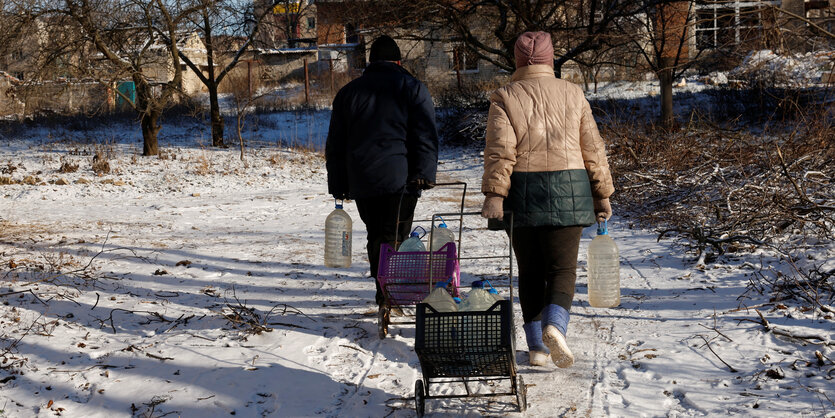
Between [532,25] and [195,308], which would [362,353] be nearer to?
[195,308]

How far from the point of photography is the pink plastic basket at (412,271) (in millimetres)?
4746

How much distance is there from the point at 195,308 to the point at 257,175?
1080 centimetres

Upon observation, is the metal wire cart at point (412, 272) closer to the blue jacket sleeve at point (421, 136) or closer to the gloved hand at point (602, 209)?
the blue jacket sleeve at point (421, 136)

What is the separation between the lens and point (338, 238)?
5992 millimetres

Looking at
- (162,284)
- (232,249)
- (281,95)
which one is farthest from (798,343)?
(281,95)

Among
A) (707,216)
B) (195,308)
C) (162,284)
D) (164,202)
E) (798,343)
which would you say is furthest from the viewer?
(164,202)

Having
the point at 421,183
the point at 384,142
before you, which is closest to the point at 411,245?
the point at 421,183

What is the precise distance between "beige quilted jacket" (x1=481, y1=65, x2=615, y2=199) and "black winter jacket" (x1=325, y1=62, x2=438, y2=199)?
3.85 feet

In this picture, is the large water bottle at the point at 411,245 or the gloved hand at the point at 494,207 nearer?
the gloved hand at the point at 494,207

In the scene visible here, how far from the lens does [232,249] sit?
880cm

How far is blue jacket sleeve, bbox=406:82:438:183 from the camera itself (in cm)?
525

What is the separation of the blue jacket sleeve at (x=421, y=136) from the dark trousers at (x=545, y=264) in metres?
1.17

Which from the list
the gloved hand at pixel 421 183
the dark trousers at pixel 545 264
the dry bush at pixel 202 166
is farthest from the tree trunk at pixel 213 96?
the dark trousers at pixel 545 264

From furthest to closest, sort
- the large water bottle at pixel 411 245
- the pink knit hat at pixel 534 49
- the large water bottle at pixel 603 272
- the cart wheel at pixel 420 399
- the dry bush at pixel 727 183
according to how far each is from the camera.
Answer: the dry bush at pixel 727 183 < the large water bottle at pixel 411 245 < the large water bottle at pixel 603 272 < the pink knit hat at pixel 534 49 < the cart wheel at pixel 420 399
